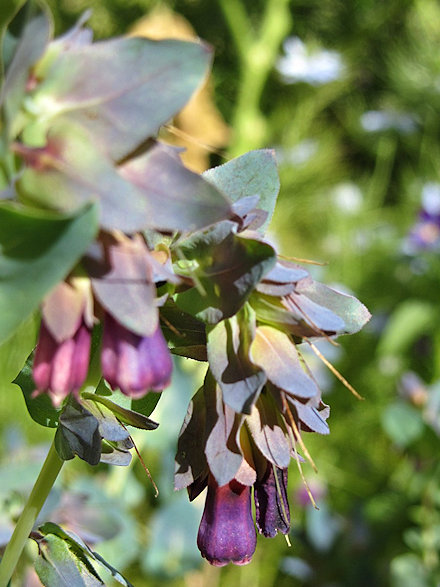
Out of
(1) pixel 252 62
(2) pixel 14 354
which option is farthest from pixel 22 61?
(1) pixel 252 62

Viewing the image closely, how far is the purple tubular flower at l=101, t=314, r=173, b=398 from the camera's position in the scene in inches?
7.7

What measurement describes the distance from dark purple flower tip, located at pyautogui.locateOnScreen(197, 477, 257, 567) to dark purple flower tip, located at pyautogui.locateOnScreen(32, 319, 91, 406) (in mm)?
80

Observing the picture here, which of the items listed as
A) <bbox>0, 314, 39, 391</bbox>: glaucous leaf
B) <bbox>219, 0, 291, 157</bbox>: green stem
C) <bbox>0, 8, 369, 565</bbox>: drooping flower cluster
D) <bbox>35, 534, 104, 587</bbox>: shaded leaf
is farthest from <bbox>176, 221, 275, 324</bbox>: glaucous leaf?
<bbox>219, 0, 291, 157</bbox>: green stem

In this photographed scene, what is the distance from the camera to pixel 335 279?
1.30 metres

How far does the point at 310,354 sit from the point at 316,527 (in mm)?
437

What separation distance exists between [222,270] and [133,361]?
0.05 m

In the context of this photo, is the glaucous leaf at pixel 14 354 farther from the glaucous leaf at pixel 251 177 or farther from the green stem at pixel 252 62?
the glaucous leaf at pixel 251 177

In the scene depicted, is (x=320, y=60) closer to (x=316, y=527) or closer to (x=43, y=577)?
(x=316, y=527)

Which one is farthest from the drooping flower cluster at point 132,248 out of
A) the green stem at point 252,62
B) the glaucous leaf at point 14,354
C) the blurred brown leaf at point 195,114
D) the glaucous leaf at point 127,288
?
the blurred brown leaf at point 195,114

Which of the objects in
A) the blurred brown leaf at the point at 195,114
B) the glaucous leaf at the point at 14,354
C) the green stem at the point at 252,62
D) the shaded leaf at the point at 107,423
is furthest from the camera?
the blurred brown leaf at the point at 195,114

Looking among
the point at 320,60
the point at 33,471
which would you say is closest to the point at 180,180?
the point at 33,471

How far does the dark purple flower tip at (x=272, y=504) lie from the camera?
26 cm

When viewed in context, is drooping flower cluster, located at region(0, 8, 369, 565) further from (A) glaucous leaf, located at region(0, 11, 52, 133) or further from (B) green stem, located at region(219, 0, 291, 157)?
(B) green stem, located at region(219, 0, 291, 157)

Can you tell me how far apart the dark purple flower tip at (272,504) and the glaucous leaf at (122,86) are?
0.41ft
